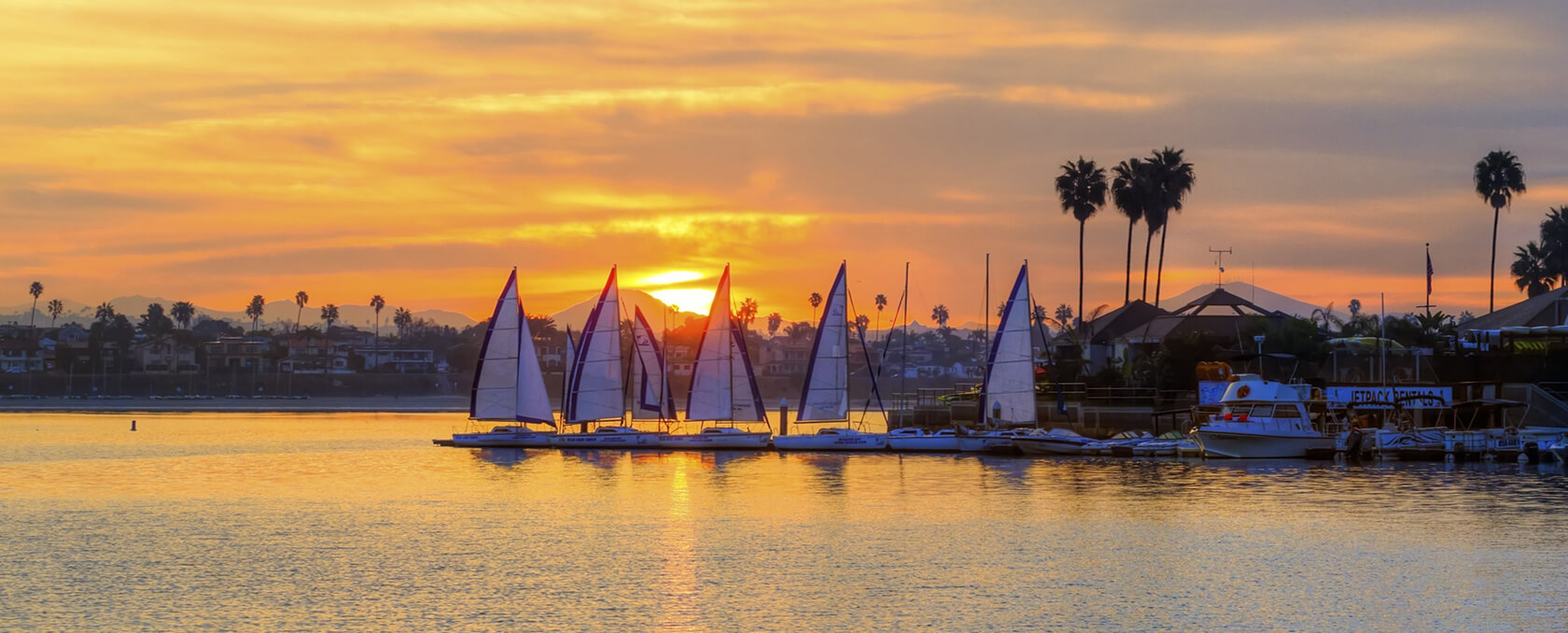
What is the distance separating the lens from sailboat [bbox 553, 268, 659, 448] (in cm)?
9175

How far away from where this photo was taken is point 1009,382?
279 ft

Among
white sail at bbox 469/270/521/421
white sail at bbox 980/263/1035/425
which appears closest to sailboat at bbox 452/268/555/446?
white sail at bbox 469/270/521/421

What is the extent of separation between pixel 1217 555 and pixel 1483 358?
53.3 m

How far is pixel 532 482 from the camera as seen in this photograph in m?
71.7

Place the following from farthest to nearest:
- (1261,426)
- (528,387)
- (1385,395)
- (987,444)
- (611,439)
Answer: (528,387)
(611,439)
(987,444)
(1385,395)
(1261,426)

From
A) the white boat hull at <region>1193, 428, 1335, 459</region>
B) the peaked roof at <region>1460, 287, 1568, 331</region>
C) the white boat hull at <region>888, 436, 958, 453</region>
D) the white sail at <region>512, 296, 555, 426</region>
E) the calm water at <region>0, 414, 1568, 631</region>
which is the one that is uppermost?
the peaked roof at <region>1460, 287, 1568, 331</region>

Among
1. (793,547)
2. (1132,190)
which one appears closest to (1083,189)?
(1132,190)

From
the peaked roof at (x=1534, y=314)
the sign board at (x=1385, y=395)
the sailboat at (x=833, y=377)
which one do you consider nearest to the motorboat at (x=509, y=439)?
the sailboat at (x=833, y=377)

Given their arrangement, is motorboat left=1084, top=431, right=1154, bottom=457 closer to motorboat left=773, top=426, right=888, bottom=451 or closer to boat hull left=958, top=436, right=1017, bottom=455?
boat hull left=958, top=436, right=1017, bottom=455

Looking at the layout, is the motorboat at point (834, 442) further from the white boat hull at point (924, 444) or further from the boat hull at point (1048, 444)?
the boat hull at point (1048, 444)

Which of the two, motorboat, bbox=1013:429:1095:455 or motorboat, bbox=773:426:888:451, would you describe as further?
motorboat, bbox=773:426:888:451

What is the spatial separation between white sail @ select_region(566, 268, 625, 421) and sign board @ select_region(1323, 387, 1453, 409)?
4123 centimetres

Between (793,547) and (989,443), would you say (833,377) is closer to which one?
(989,443)

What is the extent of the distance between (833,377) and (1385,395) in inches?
1207
